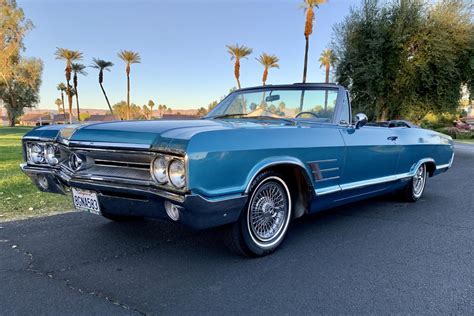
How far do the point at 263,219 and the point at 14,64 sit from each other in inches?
1509

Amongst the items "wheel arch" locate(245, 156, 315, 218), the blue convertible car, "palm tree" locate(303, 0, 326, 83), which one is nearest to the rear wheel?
the blue convertible car

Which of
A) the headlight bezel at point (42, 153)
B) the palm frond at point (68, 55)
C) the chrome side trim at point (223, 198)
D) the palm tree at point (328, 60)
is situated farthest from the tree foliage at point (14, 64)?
the chrome side trim at point (223, 198)

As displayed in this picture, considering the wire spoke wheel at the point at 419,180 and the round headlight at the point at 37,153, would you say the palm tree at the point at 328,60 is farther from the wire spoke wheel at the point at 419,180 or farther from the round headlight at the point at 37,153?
the round headlight at the point at 37,153

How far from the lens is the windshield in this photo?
4.42 metres

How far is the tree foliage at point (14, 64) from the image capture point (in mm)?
30219

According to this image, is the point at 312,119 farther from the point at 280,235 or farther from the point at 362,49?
the point at 362,49

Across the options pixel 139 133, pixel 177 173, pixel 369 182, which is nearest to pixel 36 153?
pixel 139 133

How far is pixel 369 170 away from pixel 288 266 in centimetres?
180

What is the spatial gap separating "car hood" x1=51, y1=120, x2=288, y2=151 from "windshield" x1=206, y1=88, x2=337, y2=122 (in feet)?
5.05

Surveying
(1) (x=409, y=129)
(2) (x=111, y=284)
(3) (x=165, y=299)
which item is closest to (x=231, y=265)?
(3) (x=165, y=299)

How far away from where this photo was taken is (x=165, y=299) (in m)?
2.61

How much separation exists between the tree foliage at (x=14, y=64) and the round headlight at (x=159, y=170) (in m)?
33.2

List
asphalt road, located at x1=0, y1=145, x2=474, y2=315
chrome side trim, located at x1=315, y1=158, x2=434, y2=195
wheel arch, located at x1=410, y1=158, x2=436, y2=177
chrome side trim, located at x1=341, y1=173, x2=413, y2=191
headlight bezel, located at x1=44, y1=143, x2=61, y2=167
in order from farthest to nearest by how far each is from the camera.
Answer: wheel arch, located at x1=410, y1=158, x2=436, y2=177
chrome side trim, located at x1=341, y1=173, x2=413, y2=191
chrome side trim, located at x1=315, y1=158, x2=434, y2=195
headlight bezel, located at x1=44, y1=143, x2=61, y2=167
asphalt road, located at x1=0, y1=145, x2=474, y2=315

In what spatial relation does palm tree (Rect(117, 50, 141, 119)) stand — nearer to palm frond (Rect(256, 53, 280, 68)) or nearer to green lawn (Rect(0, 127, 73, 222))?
palm frond (Rect(256, 53, 280, 68))
